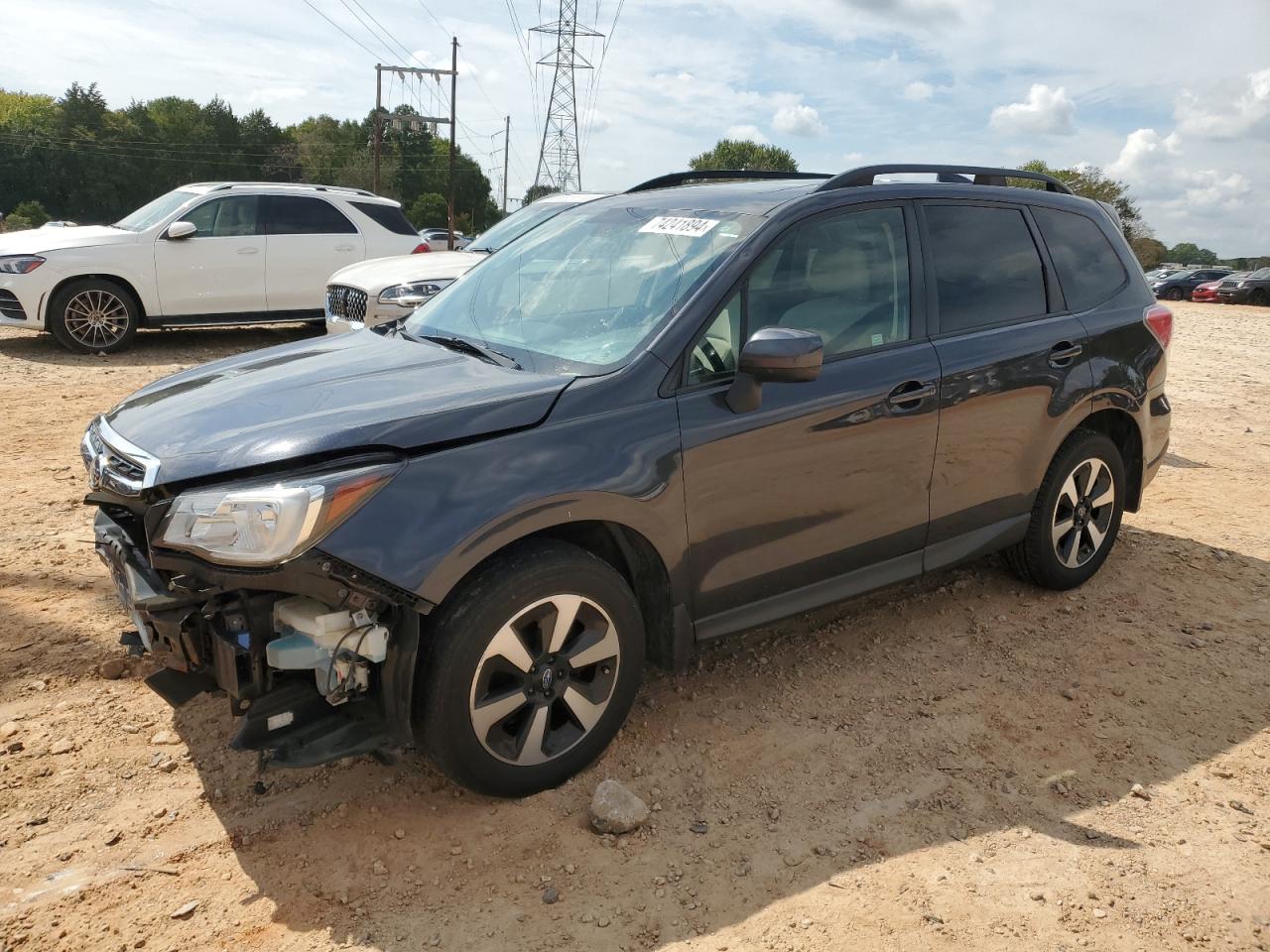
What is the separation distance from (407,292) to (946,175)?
5.26 meters

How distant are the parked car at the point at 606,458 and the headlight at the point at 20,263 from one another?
7876 millimetres

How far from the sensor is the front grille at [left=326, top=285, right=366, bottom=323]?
865 centimetres

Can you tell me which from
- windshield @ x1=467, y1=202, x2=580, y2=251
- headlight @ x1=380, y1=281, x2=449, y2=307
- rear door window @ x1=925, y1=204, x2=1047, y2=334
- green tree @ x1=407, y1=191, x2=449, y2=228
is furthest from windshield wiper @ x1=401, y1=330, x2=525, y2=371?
green tree @ x1=407, y1=191, x2=449, y2=228

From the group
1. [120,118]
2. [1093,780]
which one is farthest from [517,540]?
[120,118]

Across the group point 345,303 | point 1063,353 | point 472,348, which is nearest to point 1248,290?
point 345,303

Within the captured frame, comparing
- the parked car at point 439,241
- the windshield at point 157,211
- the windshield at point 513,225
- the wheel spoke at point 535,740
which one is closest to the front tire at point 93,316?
the windshield at point 157,211

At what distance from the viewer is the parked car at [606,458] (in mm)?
2674

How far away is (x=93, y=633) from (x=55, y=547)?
3.67ft

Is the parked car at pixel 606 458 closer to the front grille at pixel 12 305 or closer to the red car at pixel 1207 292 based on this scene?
the front grille at pixel 12 305

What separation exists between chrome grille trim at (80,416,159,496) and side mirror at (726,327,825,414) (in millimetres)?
1795

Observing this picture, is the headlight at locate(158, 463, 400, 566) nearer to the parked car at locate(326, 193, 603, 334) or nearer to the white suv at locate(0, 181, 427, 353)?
the parked car at locate(326, 193, 603, 334)

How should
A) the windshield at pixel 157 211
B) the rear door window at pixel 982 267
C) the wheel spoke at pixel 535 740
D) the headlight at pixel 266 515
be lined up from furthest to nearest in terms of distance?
the windshield at pixel 157 211, the rear door window at pixel 982 267, the wheel spoke at pixel 535 740, the headlight at pixel 266 515

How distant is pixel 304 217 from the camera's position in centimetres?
1173

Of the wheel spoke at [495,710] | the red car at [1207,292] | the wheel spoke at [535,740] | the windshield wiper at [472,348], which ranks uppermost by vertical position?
the red car at [1207,292]
